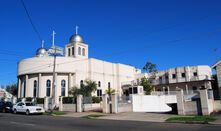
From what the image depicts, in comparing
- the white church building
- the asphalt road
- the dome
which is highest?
the dome

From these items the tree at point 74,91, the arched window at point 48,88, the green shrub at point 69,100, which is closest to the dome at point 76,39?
the arched window at point 48,88

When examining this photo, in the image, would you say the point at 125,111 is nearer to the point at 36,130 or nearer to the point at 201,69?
the point at 36,130

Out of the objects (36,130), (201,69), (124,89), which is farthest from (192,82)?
(36,130)

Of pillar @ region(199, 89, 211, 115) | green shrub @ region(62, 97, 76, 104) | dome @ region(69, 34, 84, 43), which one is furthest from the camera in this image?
dome @ region(69, 34, 84, 43)

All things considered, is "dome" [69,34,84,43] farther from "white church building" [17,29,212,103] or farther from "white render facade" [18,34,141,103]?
"white render facade" [18,34,141,103]

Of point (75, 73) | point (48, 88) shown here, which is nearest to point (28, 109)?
point (48, 88)

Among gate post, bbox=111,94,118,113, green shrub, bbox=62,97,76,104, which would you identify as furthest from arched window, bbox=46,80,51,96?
gate post, bbox=111,94,118,113

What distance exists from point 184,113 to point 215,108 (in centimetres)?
371

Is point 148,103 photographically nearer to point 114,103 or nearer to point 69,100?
point 114,103

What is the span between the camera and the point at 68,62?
43.7 metres

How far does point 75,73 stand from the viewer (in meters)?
44.0

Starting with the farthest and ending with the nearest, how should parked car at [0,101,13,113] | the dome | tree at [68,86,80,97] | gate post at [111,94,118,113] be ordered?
the dome
tree at [68,86,80,97]
parked car at [0,101,13,113]
gate post at [111,94,118,113]

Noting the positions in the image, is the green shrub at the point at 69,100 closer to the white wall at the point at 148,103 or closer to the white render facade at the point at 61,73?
the white wall at the point at 148,103

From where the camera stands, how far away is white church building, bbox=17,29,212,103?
140ft
